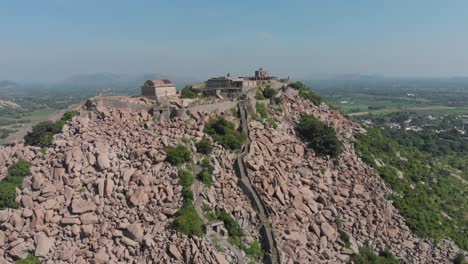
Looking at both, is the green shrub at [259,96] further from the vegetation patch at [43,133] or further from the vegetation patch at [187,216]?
the vegetation patch at [43,133]

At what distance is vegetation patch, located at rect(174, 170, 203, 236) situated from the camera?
82.3 ft

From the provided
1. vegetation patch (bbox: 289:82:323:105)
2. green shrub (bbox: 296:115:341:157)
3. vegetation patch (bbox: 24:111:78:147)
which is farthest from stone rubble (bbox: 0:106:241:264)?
vegetation patch (bbox: 289:82:323:105)

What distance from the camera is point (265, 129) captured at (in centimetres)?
3712

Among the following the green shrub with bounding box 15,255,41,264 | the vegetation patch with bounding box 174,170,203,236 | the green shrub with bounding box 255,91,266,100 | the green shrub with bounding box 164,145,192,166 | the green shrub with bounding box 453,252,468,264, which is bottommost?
the green shrub with bounding box 453,252,468,264

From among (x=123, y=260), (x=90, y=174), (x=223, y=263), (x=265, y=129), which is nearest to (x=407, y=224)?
(x=265, y=129)

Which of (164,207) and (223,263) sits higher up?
Answer: (164,207)

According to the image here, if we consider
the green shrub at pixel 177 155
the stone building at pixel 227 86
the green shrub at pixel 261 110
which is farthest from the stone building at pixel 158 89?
the green shrub at pixel 177 155

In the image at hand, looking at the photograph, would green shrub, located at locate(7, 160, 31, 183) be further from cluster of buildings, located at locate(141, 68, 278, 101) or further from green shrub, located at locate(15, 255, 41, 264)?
cluster of buildings, located at locate(141, 68, 278, 101)

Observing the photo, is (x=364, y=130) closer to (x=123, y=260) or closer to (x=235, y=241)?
(x=235, y=241)

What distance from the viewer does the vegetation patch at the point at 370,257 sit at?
2907 cm

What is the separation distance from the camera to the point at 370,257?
1176 inches

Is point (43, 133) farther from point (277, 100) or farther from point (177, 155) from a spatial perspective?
point (277, 100)

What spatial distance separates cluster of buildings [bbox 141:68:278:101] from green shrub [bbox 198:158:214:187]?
36.5ft

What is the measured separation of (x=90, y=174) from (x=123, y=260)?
282 inches
